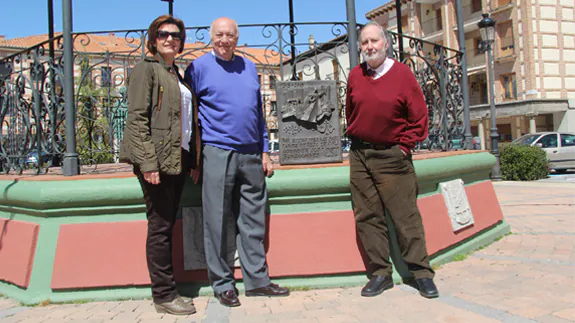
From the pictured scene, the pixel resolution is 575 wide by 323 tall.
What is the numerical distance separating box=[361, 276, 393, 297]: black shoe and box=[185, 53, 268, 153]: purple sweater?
139 cm

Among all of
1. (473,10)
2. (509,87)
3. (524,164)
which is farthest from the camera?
(473,10)

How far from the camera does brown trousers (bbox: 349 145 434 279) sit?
340 cm

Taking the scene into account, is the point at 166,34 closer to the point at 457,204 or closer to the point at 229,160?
the point at 229,160

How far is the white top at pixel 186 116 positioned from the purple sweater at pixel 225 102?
3.3 inches

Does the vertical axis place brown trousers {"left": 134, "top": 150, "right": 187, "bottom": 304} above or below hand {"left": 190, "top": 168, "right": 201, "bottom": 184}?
below

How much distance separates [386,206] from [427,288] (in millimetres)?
685

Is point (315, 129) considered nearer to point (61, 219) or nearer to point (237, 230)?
point (237, 230)

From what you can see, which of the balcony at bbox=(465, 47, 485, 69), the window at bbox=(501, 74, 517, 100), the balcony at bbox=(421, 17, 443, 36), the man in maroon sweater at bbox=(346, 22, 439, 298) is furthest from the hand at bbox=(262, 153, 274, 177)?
the balcony at bbox=(421, 17, 443, 36)

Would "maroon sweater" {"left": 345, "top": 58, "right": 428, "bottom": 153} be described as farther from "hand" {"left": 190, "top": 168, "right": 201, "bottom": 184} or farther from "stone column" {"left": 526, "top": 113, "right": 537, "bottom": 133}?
"stone column" {"left": 526, "top": 113, "right": 537, "bottom": 133}

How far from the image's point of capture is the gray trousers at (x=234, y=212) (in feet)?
10.5

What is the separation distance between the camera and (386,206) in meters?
3.47

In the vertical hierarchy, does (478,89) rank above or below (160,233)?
above

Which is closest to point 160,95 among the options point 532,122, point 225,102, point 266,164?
point 225,102

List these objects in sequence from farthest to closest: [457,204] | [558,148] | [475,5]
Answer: [475,5] → [558,148] → [457,204]
